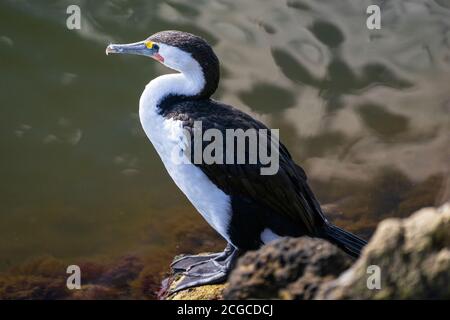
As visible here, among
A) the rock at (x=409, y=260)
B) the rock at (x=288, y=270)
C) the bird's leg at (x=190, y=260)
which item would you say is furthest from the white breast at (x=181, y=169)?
the rock at (x=409, y=260)

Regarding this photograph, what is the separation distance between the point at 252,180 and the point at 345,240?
655 mm

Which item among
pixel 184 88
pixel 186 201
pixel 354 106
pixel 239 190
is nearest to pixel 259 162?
pixel 239 190

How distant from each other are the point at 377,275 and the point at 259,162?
1362 mm

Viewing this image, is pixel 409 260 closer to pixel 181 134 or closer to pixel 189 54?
pixel 181 134

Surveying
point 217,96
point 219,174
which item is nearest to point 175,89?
point 219,174

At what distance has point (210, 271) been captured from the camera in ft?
17.5

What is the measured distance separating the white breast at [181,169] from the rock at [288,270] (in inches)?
45.5

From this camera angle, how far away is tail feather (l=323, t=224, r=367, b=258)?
489cm

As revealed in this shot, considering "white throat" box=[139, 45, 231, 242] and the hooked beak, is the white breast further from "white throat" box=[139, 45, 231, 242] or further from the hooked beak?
the hooked beak

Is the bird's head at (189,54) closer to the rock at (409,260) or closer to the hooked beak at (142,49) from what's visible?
the hooked beak at (142,49)

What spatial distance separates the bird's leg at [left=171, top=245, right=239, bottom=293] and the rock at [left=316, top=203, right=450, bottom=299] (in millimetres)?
1635

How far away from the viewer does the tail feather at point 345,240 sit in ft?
16.0

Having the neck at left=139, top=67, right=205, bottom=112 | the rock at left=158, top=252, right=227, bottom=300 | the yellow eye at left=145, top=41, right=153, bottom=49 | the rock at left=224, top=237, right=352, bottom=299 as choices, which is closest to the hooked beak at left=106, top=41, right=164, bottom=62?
the yellow eye at left=145, top=41, right=153, bottom=49
